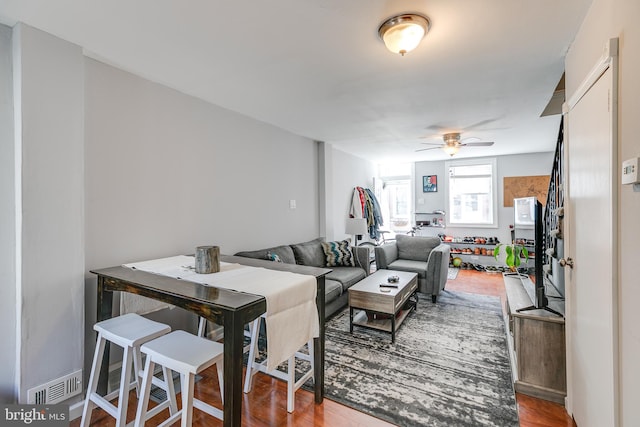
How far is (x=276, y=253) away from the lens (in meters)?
3.39

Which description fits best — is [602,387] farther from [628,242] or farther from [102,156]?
[102,156]

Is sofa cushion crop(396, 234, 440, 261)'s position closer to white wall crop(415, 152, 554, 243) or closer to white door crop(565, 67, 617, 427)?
white wall crop(415, 152, 554, 243)

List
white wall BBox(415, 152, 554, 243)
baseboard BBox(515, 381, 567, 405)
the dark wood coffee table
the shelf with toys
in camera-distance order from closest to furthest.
Result: baseboard BBox(515, 381, 567, 405) → the dark wood coffee table → white wall BBox(415, 152, 554, 243) → the shelf with toys

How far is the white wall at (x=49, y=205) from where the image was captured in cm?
166

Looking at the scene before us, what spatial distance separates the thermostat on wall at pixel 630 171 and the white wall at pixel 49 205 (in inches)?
109

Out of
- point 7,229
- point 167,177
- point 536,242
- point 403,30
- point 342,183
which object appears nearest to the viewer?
point 403,30

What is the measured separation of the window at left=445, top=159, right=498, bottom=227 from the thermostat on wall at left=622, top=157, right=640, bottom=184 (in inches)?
219

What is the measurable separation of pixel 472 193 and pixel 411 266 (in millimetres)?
3123

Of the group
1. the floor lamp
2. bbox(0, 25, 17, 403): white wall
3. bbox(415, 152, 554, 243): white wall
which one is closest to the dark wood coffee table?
the floor lamp

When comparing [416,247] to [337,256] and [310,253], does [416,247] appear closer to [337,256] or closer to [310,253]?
[337,256]

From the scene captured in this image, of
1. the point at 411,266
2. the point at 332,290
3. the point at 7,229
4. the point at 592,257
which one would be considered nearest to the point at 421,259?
the point at 411,266

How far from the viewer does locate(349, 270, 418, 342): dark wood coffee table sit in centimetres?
282

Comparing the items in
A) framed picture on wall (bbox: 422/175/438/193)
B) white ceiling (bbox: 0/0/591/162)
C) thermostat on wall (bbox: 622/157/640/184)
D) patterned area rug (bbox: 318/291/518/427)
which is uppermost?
white ceiling (bbox: 0/0/591/162)

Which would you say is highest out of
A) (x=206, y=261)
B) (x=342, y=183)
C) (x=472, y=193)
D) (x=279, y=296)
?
(x=342, y=183)
